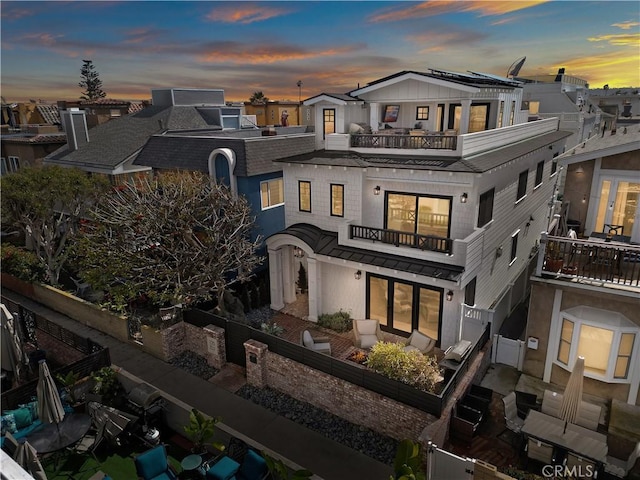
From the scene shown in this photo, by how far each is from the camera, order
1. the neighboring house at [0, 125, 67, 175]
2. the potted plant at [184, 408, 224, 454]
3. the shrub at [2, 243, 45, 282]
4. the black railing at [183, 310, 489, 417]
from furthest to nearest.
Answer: the neighboring house at [0, 125, 67, 175]
the shrub at [2, 243, 45, 282]
the black railing at [183, 310, 489, 417]
the potted plant at [184, 408, 224, 454]

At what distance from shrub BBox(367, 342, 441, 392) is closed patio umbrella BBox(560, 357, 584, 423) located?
3082 millimetres

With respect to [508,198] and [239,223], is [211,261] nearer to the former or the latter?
[239,223]

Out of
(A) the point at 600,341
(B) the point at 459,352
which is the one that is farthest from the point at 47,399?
(A) the point at 600,341

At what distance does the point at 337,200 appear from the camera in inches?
677

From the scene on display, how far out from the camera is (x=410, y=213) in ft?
52.0

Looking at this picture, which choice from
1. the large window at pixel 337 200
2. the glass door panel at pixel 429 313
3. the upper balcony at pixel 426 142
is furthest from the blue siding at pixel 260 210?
the glass door panel at pixel 429 313

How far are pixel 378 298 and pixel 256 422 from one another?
6748mm

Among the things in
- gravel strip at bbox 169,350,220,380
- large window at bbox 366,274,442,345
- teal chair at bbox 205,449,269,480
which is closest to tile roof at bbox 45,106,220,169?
gravel strip at bbox 169,350,220,380

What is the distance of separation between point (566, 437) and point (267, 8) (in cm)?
1920

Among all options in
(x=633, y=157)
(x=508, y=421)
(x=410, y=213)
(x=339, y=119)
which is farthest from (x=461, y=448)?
(x=339, y=119)

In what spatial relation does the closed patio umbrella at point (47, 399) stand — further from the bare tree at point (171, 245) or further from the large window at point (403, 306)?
the large window at point (403, 306)

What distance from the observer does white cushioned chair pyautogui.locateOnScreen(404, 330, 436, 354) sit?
14.0m

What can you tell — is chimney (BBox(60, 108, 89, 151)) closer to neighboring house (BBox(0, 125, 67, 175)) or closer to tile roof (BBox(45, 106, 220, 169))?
tile roof (BBox(45, 106, 220, 169))

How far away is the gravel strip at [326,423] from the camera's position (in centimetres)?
1071
